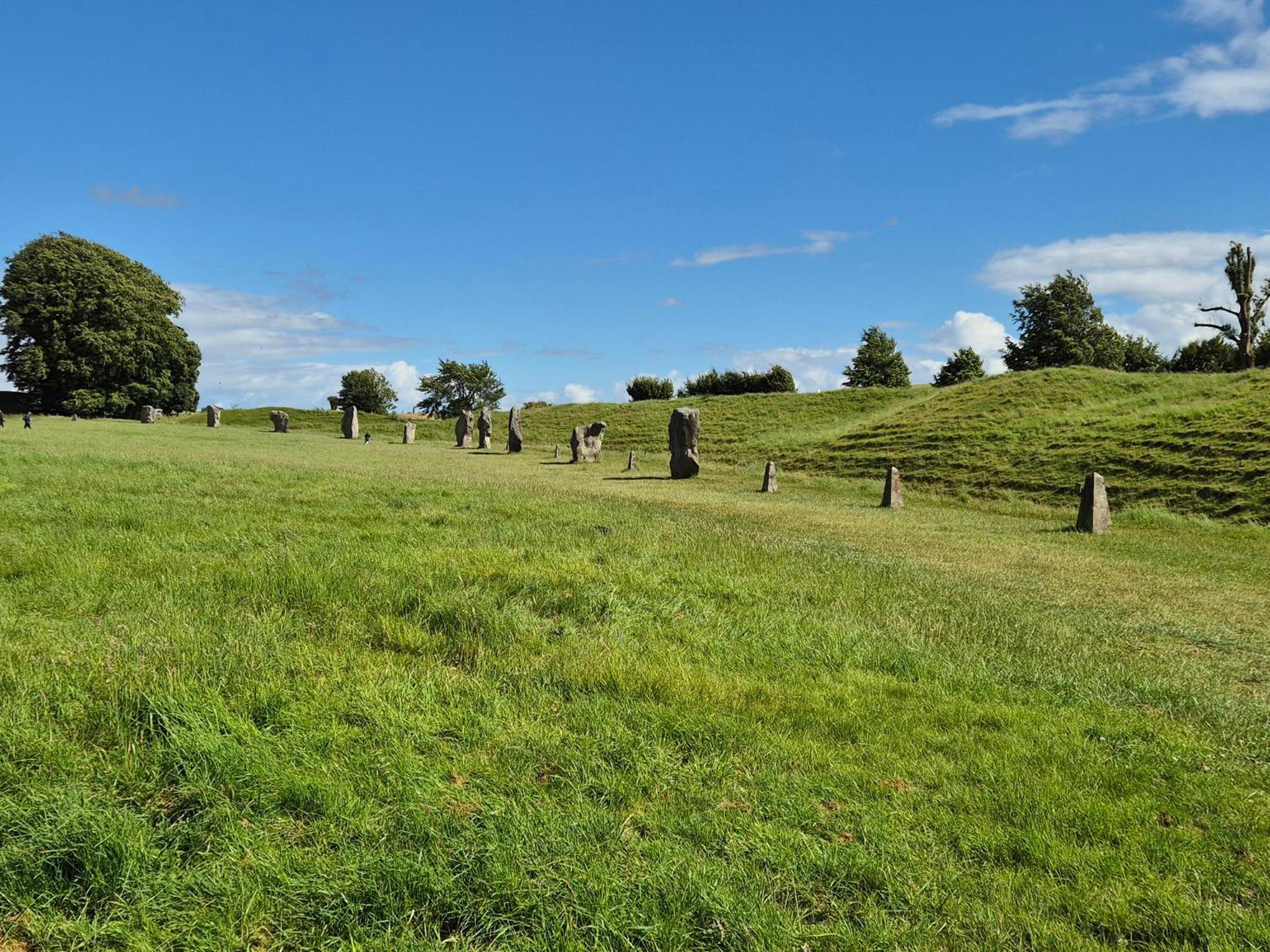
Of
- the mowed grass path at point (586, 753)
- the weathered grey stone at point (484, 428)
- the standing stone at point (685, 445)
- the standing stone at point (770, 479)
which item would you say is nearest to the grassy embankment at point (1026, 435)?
the weathered grey stone at point (484, 428)

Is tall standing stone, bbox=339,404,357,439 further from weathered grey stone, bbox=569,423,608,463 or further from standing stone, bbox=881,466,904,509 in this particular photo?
standing stone, bbox=881,466,904,509

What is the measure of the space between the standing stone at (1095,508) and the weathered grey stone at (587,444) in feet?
75.6

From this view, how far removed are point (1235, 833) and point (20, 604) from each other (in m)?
8.92

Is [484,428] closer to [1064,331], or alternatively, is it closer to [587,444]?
[587,444]

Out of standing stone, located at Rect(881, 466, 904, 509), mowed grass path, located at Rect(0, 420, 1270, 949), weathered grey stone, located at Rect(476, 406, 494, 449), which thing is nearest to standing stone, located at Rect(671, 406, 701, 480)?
standing stone, located at Rect(881, 466, 904, 509)

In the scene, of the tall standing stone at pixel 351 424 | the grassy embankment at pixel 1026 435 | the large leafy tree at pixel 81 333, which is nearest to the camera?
the grassy embankment at pixel 1026 435

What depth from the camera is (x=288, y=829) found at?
3.55 m

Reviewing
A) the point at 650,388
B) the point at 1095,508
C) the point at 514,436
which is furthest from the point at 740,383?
the point at 1095,508

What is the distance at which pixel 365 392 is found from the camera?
3895 inches

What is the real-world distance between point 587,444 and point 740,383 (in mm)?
42448

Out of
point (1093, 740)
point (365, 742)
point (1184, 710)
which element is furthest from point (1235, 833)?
point (365, 742)

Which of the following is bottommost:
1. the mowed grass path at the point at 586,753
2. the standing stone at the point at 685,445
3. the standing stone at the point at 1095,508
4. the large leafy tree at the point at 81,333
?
the mowed grass path at the point at 586,753

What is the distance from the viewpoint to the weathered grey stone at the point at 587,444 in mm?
36375

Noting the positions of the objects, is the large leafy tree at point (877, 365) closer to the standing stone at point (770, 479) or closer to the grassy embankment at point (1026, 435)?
the grassy embankment at point (1026, 435)
